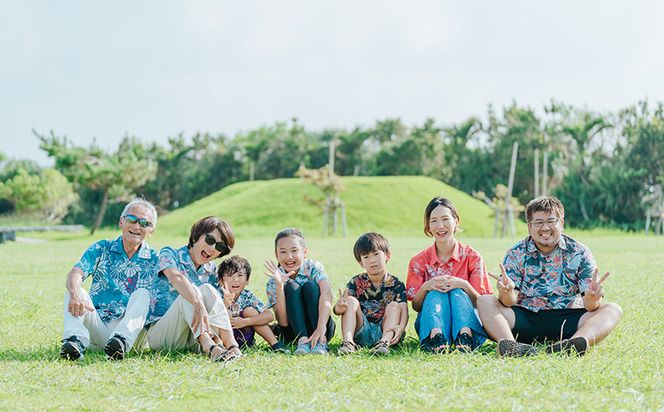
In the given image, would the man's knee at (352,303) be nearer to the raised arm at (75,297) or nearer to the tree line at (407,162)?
the raised arm at (75,297)

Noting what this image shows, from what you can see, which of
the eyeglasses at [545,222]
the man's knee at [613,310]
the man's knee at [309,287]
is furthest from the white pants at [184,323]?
the man's knee at [613,310]

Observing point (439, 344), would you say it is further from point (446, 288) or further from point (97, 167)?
point (97, 167)

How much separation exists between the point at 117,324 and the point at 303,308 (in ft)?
5.27

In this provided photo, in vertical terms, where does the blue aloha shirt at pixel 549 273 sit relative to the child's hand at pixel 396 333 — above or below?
above

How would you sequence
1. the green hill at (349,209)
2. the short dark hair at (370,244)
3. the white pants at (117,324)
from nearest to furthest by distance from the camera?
the white pants at (117,324) < the short dark hair at (370,244) < the green hill at (349,209)

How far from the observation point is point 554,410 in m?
3.99

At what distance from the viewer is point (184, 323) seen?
5.89 meters

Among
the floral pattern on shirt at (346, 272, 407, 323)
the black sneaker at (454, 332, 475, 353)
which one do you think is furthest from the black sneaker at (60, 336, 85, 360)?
the black sneaker at (454, 332, 475, 353)

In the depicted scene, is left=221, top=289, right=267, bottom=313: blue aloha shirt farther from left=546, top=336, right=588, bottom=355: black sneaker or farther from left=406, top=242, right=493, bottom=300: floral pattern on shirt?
left=546, top=336, right=588, bottom=355: black sneaker

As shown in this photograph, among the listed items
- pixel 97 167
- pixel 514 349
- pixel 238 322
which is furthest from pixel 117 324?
pixel 97 167

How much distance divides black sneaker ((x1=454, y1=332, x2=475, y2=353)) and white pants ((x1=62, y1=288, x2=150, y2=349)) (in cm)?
260

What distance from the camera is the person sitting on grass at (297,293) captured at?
623cm

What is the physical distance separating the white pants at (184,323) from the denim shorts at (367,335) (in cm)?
118

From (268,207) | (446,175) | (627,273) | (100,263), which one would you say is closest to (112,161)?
(268,207)
